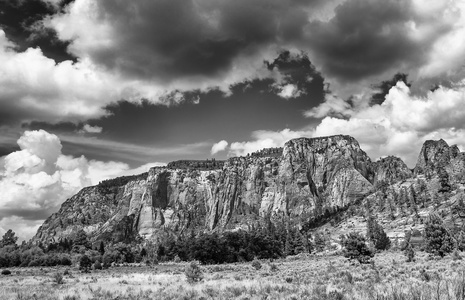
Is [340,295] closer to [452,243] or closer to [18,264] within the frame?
→ [452,243]

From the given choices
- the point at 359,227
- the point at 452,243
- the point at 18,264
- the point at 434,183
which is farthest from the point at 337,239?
the point at 18,264

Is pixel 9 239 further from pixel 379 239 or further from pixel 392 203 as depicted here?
pixel 392 203

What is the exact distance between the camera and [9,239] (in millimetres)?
173750

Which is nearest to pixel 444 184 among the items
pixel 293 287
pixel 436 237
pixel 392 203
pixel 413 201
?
pixel 413 201

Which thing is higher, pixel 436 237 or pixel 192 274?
pixel 436 237

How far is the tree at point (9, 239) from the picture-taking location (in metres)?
168

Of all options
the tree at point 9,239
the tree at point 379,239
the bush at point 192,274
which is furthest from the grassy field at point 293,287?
the tree at point 9,239

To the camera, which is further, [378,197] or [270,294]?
[378,197]

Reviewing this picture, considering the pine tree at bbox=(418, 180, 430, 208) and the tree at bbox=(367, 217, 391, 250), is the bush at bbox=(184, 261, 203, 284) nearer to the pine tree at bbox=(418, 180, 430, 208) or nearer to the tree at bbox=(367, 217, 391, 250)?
the tree at bbox=(367, 217, 391, 250)

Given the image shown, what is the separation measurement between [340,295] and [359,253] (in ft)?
136

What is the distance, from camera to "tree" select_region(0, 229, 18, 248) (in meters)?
168

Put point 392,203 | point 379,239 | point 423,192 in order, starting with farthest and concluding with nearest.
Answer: point 392,203
point 423,192
point 379,239

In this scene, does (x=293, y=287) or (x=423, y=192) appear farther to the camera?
(x=423, y=192)

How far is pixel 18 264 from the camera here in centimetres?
11531
